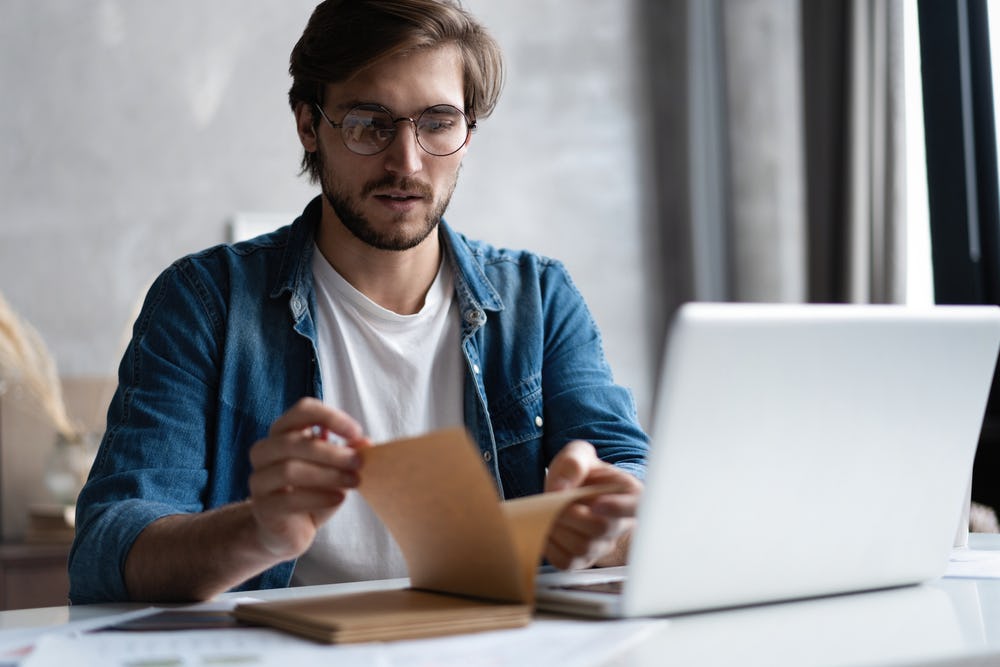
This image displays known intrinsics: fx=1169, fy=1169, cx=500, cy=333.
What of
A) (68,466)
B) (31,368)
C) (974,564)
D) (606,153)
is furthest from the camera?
(606,153)

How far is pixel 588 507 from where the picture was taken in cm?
103

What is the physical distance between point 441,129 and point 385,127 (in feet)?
0.25

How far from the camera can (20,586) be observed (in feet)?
9.05

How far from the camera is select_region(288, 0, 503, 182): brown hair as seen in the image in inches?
60.3

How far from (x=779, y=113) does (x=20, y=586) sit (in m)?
2.60

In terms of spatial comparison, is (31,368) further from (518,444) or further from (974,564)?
(974,564)

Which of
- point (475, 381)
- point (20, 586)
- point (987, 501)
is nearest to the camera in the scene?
point (475, 381)

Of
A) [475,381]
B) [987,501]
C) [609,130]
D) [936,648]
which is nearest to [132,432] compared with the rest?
[475,381]

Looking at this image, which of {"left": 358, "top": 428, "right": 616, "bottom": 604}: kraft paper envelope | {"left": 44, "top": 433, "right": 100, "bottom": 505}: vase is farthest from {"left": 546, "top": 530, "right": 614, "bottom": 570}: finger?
{"left": 44, "top": 433, "right": 100, "bottom": 505}: vase

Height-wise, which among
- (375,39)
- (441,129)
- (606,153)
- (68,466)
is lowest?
(68,466)

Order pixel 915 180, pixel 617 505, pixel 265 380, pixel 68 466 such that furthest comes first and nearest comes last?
pixel 915 180
pixel 68 466
pixel 265 380
pixel 617 505

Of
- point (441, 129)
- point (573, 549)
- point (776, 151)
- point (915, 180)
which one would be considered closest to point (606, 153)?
point (776, 151)

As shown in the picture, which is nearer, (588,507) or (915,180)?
(588,507)

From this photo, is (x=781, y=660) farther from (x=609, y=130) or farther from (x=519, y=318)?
(x=609, y=130)
